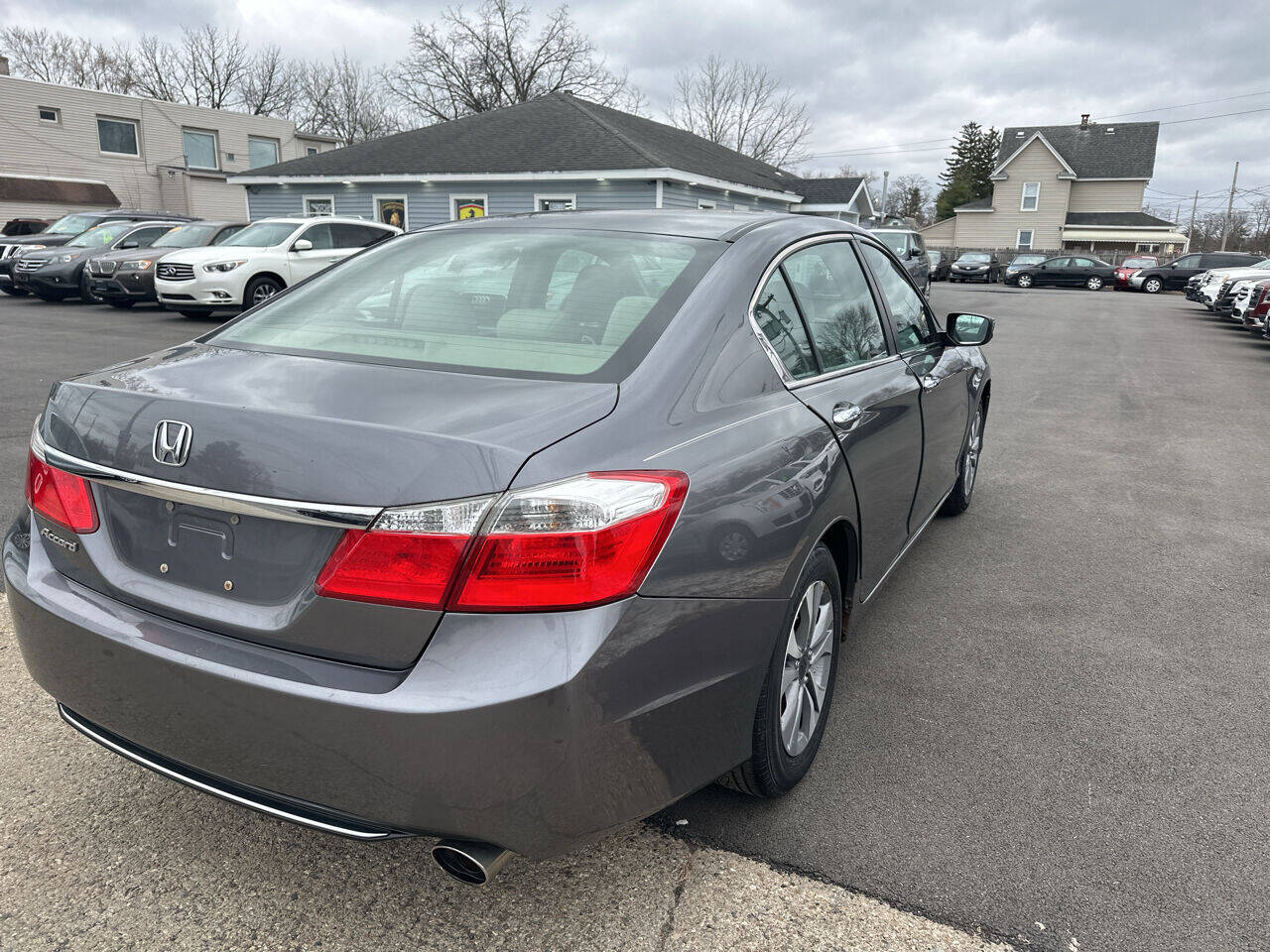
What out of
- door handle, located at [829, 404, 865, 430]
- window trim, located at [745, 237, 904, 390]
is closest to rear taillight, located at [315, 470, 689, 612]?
window trim, located at [745, 237, 904, 390]

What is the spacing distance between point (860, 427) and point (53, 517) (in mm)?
2195

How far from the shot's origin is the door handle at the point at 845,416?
2.68 m

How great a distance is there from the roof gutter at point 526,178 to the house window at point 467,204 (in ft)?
1.97

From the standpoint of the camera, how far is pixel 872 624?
12.6ft

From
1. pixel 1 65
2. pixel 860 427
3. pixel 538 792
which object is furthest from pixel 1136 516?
pixel 1 65

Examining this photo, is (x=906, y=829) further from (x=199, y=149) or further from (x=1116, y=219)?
(x=1116, y=219)

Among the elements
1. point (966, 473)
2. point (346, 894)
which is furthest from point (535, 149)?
point (346, 894)

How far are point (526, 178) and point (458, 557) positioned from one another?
69.9 feet

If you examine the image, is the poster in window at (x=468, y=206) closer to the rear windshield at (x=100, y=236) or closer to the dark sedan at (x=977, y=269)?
the rear windshield at (x=100, y=236)

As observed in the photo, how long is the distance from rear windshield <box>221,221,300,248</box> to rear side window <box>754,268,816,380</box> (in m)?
13.8

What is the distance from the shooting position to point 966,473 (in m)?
5.25

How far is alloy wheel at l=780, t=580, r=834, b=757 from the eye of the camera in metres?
2.52

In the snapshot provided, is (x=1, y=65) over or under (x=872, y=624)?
over

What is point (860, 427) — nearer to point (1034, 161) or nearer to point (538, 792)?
point (538, 792)
